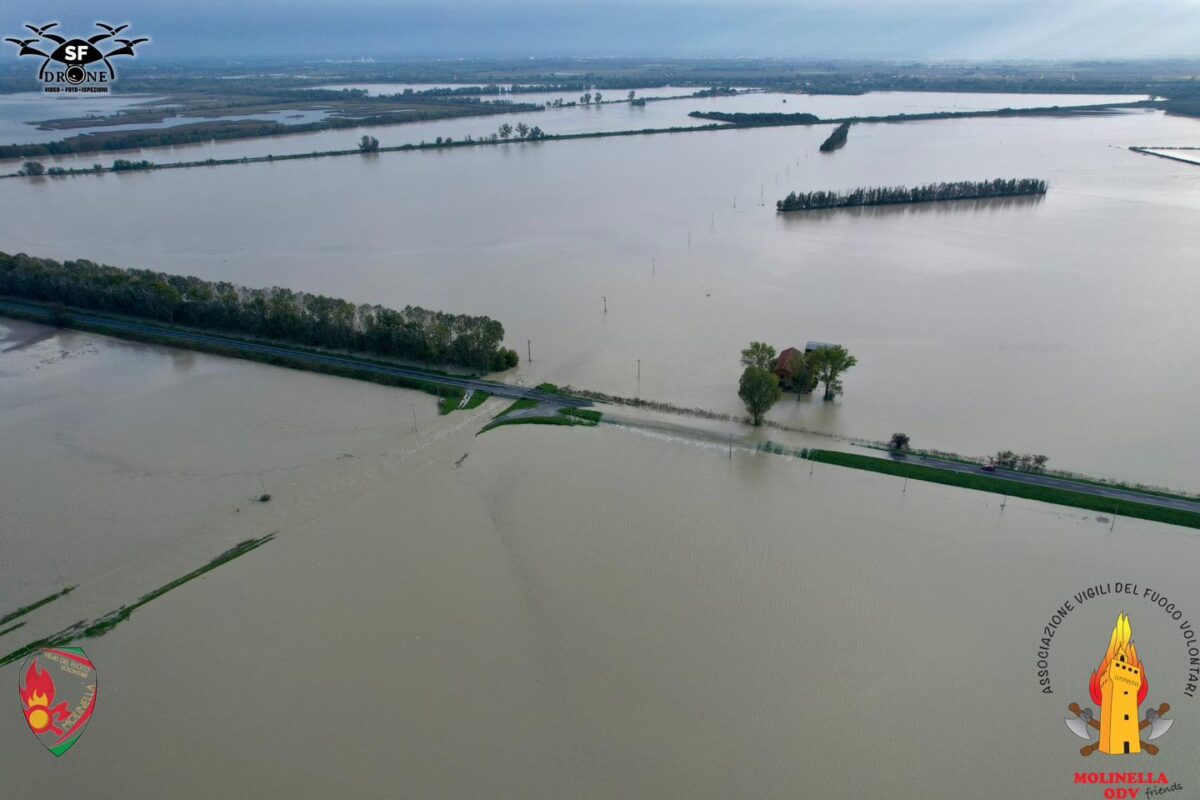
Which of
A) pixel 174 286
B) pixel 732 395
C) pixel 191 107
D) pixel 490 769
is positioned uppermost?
pixel 191 107

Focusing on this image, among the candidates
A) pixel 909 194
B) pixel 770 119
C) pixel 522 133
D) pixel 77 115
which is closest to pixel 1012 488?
pixel 909 194

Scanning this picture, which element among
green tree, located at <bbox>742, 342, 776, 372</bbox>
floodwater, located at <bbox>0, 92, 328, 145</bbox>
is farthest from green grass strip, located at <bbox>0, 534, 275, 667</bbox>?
floodwater, located at <bbox>0, 92, 328, 145</bbox>

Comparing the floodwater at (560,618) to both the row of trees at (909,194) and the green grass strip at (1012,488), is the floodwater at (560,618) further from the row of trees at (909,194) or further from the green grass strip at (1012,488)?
the row of trees at (909,194)

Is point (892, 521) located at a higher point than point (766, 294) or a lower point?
lower

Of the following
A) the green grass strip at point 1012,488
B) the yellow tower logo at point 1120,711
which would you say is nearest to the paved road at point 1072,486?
the green grass strip at point 1012,488

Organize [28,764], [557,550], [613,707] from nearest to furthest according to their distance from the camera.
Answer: [28,764], [613,707], [557,550]

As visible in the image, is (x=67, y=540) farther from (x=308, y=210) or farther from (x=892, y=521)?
(x=308, y=210)

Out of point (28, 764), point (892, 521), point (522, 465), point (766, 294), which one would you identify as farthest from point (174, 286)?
point (892, 521)
